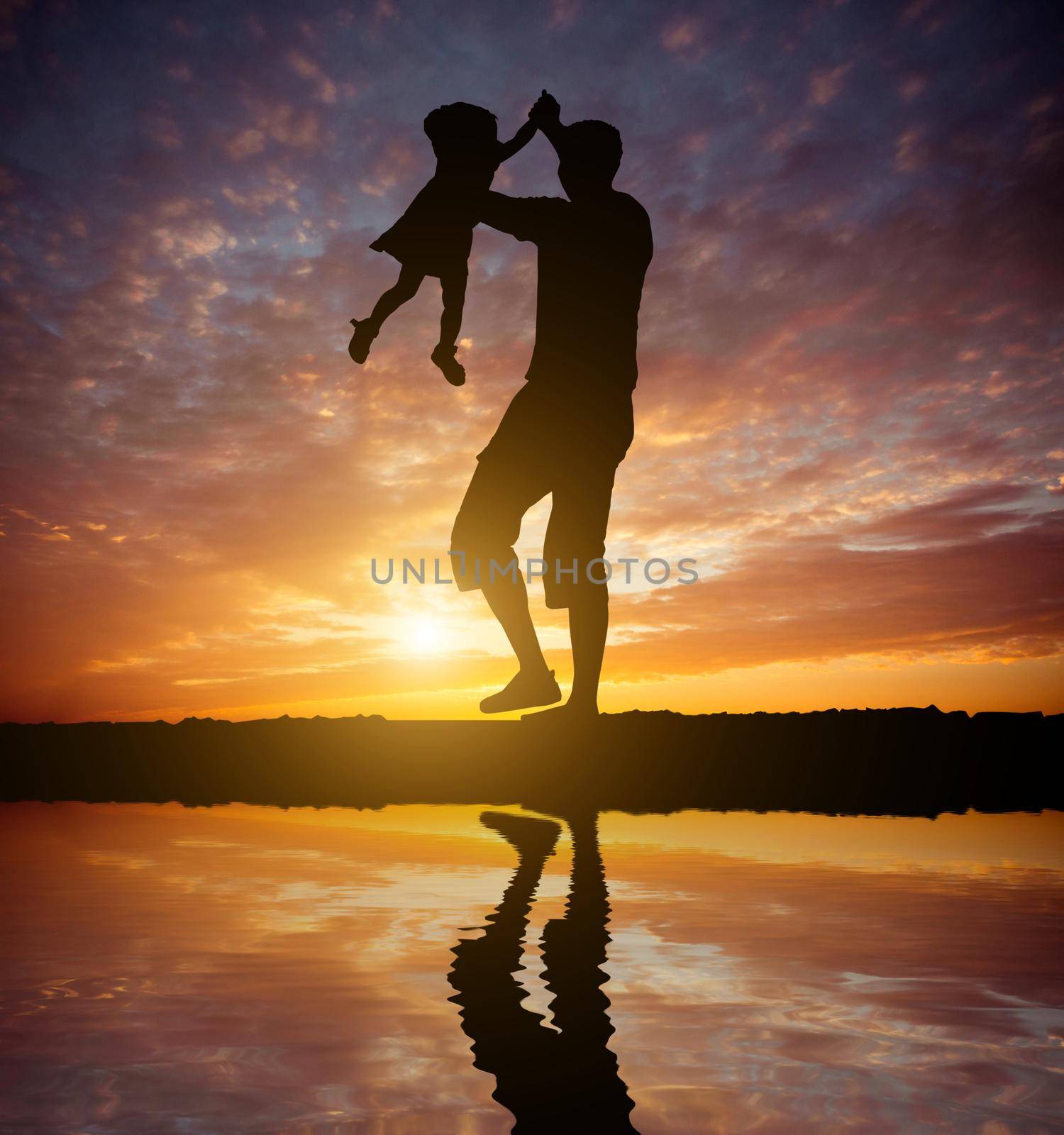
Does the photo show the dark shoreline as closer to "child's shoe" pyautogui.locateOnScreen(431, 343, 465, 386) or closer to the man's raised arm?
"child's shoe" pyautogui.locateOnScreen(431, 343, 465, 386)

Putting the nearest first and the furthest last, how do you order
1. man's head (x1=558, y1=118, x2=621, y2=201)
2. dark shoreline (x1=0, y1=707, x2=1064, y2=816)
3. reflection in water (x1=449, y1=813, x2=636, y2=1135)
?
1. reflection in water (x1=449, y1=813, x2=636, y2=1135)
2. dark shoreline (x1=0, y1=707, x2=1064, y2=816)
3. man's head (x1=558, y1=118, x2=621, y2=201)

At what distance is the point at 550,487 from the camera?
4.67m

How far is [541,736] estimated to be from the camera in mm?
4254

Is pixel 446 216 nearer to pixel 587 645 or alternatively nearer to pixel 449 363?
pixel 449 363

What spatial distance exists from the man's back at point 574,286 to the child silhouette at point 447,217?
0.17 meters

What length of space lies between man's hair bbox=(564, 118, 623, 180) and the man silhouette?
20 centimetres

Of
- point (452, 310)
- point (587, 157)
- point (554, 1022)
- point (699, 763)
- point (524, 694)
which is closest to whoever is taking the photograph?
point (554, 1022)

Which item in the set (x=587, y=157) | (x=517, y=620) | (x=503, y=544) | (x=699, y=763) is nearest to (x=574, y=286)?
(x=587, y=157)

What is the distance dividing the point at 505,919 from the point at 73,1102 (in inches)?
33.8

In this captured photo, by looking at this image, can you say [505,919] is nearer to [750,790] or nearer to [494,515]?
[750,790]

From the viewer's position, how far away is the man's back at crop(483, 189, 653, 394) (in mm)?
4656

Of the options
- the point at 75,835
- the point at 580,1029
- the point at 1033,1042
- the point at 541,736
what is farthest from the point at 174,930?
the point at 541,736

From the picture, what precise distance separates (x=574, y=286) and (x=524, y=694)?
6.91 feet

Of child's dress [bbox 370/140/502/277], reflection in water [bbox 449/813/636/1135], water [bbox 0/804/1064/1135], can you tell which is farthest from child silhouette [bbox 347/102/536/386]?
reflection in water [bbox 449/813/636/1135]
